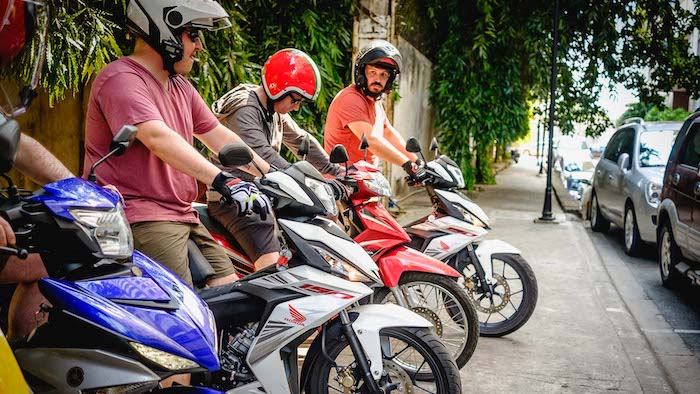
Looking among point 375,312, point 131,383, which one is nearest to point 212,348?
point 131,383

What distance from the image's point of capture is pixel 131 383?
231 centimetres

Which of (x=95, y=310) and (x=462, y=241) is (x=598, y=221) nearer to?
(x=462, y=241)

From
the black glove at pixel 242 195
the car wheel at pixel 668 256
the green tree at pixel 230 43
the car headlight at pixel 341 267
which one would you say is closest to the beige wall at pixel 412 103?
the green tree at pixel 230 43

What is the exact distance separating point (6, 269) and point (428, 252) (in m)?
2.98

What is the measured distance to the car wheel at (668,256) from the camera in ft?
24.9

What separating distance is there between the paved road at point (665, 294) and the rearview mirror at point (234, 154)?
424 centimetres

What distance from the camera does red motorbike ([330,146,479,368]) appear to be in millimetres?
4402

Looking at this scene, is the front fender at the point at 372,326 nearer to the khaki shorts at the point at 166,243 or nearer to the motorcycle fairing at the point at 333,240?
the motorcycle fairing at the point at 333,240

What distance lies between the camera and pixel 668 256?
7.88 m

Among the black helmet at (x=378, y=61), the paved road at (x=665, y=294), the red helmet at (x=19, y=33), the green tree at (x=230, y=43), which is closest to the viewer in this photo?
the red helmet at (x=19, y=33)

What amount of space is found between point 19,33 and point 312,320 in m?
1.66

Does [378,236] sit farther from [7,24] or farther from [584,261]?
[584,261]

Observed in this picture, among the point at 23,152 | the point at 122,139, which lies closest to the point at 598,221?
the point at 23,152

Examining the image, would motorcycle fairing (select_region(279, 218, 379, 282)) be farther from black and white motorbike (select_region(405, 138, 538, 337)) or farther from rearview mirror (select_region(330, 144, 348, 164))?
black and white motorbike (select_region(405, 138, 538, 337))
